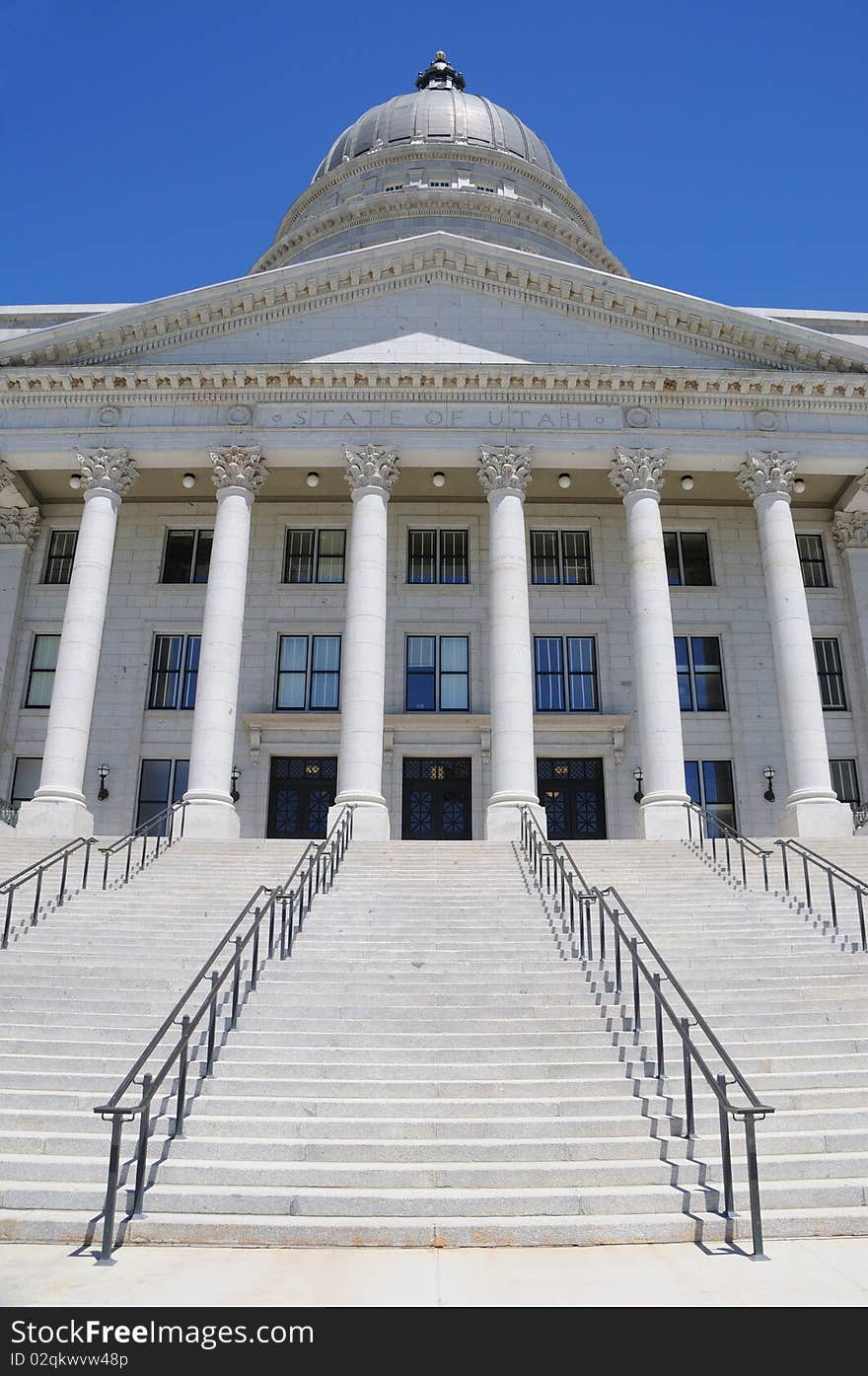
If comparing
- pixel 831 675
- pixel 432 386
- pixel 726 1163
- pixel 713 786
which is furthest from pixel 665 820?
pixel 726 1163

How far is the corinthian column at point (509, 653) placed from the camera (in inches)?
890

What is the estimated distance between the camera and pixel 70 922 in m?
14.6

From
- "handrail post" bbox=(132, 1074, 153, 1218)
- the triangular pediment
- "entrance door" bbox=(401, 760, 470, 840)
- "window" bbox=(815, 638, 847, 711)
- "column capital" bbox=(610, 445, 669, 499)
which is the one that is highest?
the triangular pediment

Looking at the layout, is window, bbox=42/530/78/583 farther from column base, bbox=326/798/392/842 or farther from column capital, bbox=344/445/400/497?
column base, bbox=326/798/392/842

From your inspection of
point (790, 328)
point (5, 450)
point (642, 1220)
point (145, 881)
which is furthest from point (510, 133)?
point (642, 1220)

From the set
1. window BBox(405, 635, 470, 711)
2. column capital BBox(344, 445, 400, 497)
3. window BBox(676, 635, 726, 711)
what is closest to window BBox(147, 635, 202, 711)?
window BBox(405, 635, 470, 711)

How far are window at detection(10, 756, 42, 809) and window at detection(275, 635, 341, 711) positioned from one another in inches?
289

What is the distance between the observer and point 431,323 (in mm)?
26766

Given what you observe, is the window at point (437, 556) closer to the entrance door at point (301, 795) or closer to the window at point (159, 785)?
the entrance door at point (301, 795)

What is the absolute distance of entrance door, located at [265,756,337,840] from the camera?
27969 mm

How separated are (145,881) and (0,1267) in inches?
443

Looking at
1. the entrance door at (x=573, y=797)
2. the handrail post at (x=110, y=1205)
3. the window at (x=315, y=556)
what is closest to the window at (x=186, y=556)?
the window at (x=315, y=556)

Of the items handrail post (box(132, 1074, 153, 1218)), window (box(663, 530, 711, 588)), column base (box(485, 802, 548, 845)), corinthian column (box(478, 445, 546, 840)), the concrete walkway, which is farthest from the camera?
window (box(663, 530, 711, 588))
